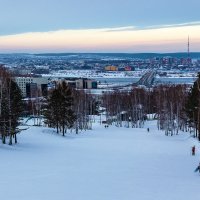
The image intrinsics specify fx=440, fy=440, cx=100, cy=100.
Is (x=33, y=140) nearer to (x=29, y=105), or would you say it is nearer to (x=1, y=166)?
(x=1, y=166)

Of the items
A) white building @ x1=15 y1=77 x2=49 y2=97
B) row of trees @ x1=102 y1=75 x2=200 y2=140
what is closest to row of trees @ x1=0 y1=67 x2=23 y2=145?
row of trees @ x1=102 y1=75 x2=200 y2=140

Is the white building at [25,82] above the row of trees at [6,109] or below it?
below

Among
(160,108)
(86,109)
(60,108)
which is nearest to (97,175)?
(60,108)

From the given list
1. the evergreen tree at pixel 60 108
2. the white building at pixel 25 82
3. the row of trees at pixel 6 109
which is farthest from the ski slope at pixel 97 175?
the white building at pixel 25 82

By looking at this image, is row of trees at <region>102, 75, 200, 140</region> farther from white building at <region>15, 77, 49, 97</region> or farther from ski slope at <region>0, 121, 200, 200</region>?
white building at <region>15, 77, 49, 97</region>

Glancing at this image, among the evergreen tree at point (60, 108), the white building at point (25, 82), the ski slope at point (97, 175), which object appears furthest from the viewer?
the white building at point (25, 82)

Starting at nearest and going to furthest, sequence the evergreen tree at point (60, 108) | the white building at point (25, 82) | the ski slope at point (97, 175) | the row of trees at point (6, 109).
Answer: the ski slope at point (97, 175), the row of trees at point (6, 109), the evergreen tree at point (60, 108), the white building at point (25, 82)

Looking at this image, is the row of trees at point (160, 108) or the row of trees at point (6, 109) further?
the row of trees at point (160, 108)

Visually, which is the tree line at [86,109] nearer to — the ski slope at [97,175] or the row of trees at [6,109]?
the row of trees at [6,109]

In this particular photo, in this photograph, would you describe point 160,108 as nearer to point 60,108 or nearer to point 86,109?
point 86,109

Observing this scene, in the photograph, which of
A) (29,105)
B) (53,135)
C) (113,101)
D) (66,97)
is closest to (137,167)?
(53,135)

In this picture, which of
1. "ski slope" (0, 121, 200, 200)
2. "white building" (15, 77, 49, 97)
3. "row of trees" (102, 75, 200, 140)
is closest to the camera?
"ski slope" (0, 121, 200, 200)
